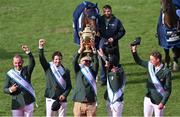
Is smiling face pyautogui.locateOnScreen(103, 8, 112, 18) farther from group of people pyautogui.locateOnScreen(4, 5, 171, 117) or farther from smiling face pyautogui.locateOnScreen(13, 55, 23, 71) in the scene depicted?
smiling face pyautogui.locateOnScreen(13, 55, 23, 71)

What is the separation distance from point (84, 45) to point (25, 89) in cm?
206

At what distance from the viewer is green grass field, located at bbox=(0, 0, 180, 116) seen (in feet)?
48.0

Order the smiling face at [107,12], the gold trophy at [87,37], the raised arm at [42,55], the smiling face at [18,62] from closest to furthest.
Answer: the smiling face at [18,62], the raised arm at [42,55], the gold trophy at [87,37], the smiling face at [107,12]

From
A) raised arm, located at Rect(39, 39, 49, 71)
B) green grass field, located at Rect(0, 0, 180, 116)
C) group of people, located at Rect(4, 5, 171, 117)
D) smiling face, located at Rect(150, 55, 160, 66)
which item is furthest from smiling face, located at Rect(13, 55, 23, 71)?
smiling face, located at Rect(150, 55, 160, 66)

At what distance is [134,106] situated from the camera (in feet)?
46.8

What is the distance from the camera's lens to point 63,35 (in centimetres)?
1980

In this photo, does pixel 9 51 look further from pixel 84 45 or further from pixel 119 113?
pixel 119 113

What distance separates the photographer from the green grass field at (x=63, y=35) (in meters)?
14.6

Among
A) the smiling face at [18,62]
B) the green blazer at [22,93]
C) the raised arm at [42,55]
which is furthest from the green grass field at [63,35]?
the smiling face at [18,62]

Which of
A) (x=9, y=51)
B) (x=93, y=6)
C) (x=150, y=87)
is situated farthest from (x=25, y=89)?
(x=9, y=51)

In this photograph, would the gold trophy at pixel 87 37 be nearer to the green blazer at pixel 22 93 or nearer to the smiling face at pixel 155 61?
the green blazer at pixel 22 93

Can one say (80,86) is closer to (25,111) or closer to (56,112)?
(56,112)

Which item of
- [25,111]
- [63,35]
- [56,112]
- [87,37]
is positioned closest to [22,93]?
[25,111]

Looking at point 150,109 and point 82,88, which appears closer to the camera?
point 82,88
